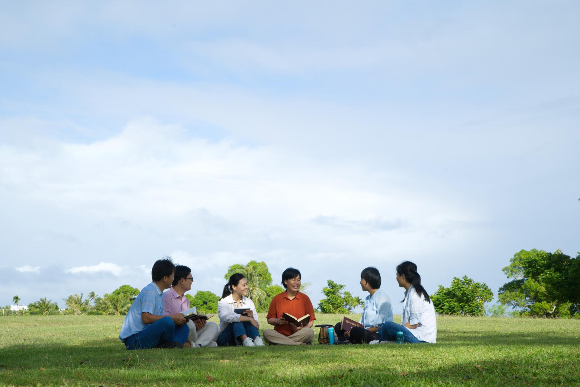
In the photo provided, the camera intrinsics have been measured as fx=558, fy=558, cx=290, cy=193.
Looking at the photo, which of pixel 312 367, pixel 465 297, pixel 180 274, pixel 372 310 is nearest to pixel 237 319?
pixel 180 274

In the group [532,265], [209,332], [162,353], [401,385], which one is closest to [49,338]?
[209,332]

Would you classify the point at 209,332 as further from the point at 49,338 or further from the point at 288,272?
the point at 49,338

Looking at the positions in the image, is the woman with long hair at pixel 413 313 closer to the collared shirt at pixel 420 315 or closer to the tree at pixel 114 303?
the collared shirt at pixel 420 315

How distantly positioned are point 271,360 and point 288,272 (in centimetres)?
348

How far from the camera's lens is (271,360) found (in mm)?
8211

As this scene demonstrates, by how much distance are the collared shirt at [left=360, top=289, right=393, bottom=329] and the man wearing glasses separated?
3151 millimetres

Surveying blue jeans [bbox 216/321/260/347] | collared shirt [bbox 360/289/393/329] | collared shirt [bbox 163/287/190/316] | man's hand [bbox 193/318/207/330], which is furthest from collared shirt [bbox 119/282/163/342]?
collared shirt [bbox 360/289/393/329]

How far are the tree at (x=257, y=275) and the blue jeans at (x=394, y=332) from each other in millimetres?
69085

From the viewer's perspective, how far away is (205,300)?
321 ft

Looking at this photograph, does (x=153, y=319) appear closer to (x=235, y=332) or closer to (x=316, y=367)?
(x=235, y=332)

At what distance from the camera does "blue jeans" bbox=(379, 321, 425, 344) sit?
34.0ft

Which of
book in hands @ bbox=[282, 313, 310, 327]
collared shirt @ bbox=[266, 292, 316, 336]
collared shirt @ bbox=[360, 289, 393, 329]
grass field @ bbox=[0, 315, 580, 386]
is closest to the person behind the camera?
grass field @ bbox=[0, 315, 580, 386]

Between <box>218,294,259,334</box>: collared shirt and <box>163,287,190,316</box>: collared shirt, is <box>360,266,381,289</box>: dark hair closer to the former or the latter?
<box>218,294,259,334</box>: collared shirt

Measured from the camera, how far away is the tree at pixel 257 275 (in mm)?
80000
